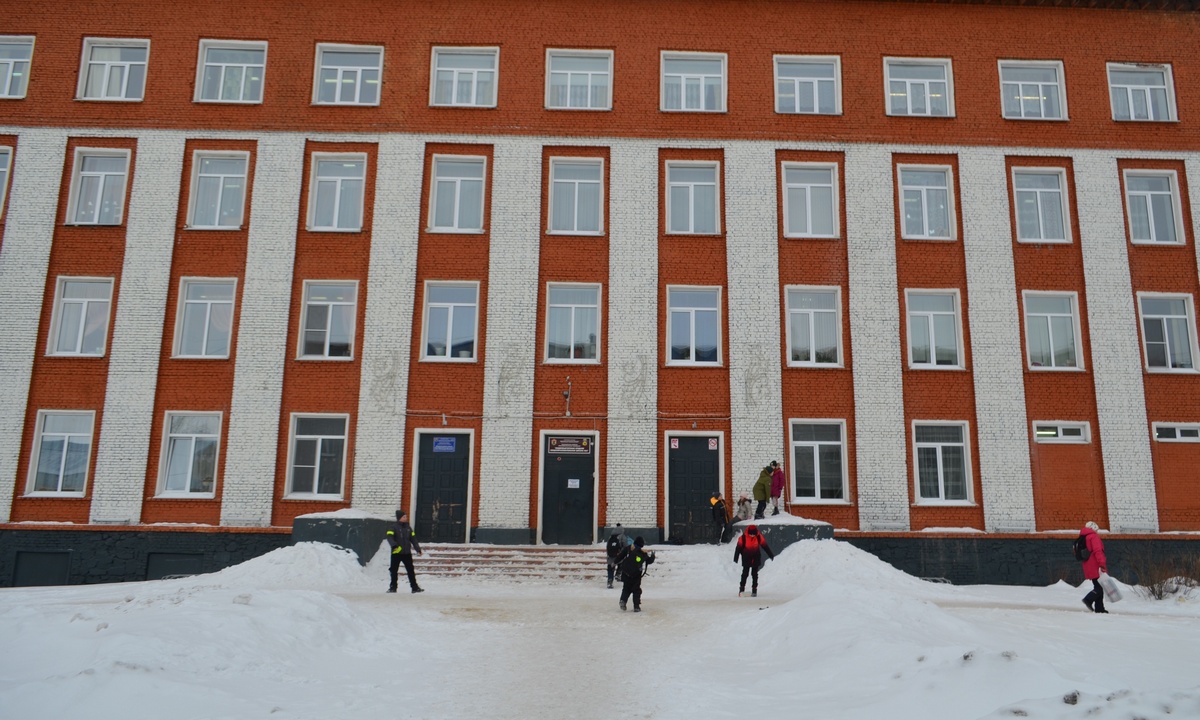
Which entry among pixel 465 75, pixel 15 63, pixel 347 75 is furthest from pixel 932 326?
pixel 15 63

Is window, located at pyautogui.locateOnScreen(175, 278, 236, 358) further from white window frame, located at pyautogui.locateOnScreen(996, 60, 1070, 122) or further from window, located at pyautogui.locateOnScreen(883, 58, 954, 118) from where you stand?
white window frame, located at pyautogui.locateOnScreen(996, 60, 1070, 122)

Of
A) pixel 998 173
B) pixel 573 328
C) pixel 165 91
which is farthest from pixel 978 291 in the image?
pixel 165 91

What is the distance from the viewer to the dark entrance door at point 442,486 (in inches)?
900

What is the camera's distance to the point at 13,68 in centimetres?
2519

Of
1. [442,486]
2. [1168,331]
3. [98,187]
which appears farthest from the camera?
[98,187]

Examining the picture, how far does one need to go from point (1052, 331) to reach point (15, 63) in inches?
1227

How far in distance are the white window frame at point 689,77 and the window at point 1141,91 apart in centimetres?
1161

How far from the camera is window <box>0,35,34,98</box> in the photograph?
82.2 feet

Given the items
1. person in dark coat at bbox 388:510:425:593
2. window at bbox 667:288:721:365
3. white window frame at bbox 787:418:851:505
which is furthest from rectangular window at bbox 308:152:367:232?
white window frame at bbox 787:418:851:505

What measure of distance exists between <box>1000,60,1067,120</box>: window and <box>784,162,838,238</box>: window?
5.84 m

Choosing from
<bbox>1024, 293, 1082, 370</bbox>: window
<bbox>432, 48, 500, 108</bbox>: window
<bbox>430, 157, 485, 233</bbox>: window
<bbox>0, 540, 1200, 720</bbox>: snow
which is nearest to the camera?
<bbox>0, 540, 1200, 720</bbox>: snow

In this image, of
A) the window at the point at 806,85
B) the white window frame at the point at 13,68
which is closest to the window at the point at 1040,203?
the window at the point at 806,85

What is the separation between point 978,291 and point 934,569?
793 cm

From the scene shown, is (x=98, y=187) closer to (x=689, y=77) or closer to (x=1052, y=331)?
(x=689, y=77)
